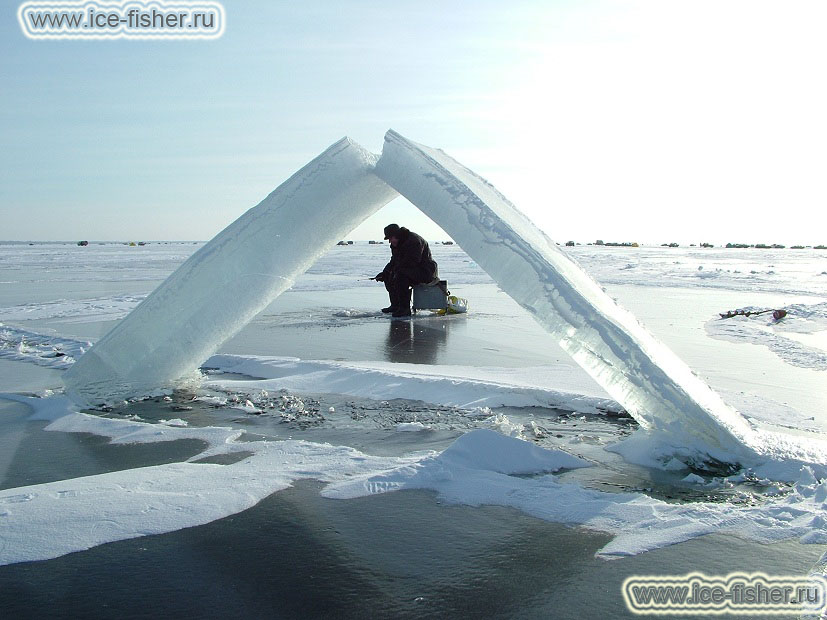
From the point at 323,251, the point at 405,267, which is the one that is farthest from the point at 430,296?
the point at 323,251

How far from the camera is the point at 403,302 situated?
11164mm

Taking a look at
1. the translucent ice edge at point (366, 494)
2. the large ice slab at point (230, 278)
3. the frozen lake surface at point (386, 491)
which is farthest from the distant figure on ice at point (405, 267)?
the translucent ice edge at point (366, 494)

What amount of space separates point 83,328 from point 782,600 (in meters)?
9.27

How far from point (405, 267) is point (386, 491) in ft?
25.9

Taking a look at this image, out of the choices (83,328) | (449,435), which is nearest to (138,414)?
(449,435)

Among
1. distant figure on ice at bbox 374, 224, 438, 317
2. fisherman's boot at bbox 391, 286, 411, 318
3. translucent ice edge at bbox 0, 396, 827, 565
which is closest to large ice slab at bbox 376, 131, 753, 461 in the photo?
translucent ice edge at bbox 0, 396, 827, 565

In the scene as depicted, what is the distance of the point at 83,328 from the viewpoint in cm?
927

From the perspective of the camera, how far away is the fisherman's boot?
11.1 meters

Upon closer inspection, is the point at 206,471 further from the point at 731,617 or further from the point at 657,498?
the point at 731,617

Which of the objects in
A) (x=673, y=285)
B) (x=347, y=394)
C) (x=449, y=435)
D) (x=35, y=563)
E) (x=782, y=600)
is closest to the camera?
(x=782, y=600)

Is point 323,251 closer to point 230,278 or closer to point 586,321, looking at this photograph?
point 230,278

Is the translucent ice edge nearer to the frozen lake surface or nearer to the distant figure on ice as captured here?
the frozen lake surface

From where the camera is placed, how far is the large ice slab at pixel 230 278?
5.07m

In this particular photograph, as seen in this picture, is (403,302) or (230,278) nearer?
(230,278)
